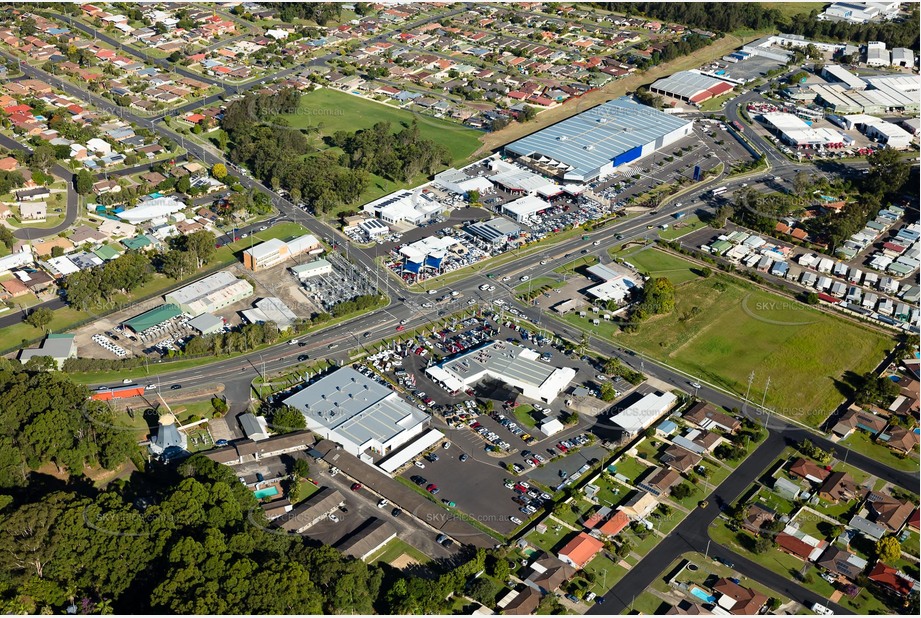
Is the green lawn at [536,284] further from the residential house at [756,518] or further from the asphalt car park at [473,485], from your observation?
the residential house at [756,518]

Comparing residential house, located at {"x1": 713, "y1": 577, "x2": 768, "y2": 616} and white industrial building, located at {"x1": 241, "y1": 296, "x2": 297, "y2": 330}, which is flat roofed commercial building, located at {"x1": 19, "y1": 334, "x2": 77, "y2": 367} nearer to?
white industrial building, located at {"x1": 241, "y1": 296, "x2": 297, "y2": 330}

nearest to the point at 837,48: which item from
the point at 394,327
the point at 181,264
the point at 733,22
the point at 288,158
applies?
the point at 733,22

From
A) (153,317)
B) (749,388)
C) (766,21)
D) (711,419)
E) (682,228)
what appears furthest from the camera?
(766,21)

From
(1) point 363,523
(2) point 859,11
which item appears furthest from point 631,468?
(2) point 859,11

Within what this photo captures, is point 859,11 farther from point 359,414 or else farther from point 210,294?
point 359,414

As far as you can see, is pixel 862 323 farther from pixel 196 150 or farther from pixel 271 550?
pixel 196 150

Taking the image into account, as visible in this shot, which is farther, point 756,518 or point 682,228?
point 682,228
